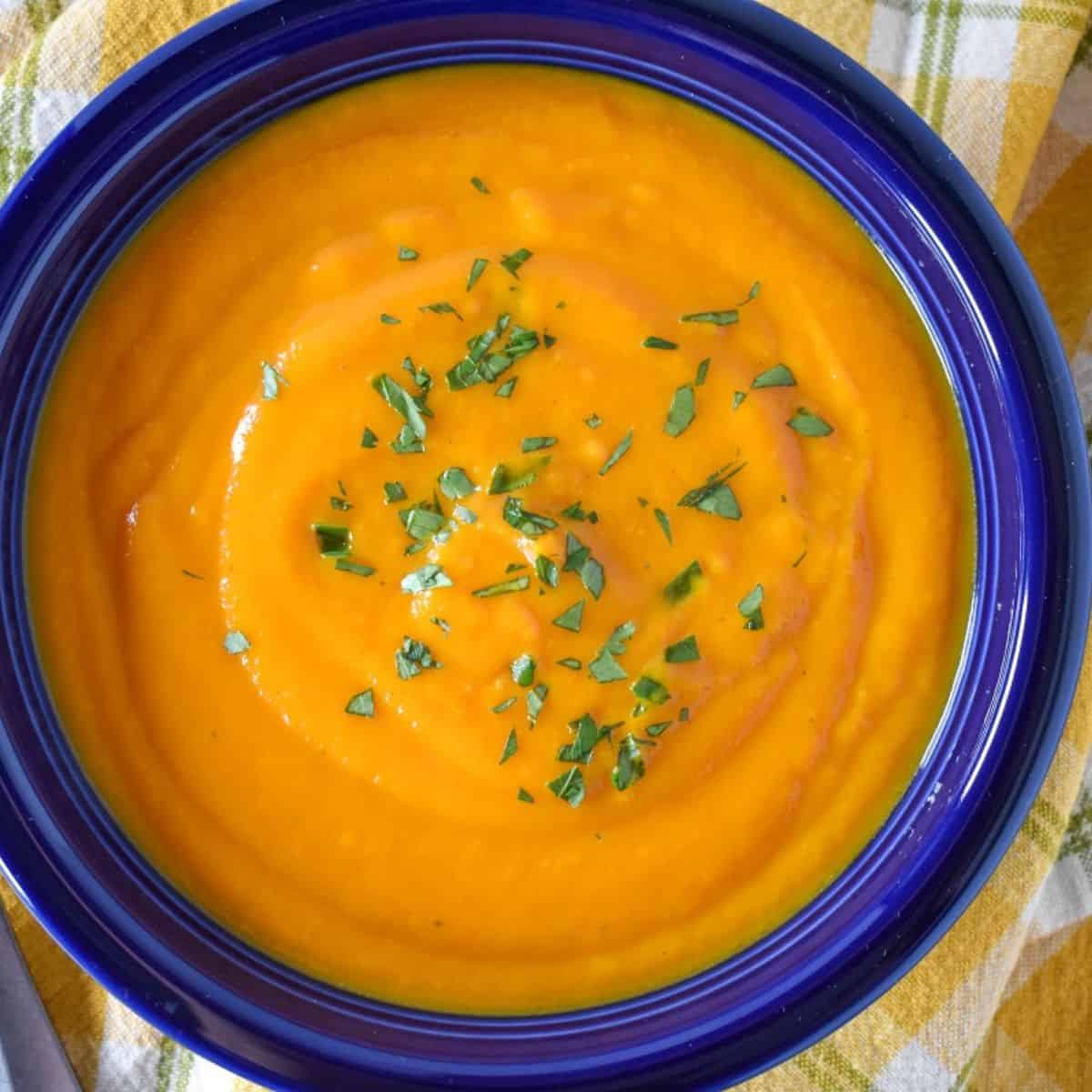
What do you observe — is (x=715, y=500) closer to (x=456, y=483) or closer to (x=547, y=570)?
(x=547, y=570)

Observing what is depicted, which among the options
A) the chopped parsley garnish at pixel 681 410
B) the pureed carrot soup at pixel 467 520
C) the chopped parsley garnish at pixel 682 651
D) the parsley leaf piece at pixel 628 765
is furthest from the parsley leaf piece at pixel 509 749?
the chopped parsley garnish at pixel 681 410

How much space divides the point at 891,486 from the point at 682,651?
1.43 feet

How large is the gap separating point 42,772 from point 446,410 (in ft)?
2.83

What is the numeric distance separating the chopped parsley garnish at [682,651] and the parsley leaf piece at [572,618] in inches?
5.8

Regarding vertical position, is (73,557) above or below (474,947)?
above

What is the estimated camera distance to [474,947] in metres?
1.95

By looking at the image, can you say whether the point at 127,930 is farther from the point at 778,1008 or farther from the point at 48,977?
the point at 778,1008

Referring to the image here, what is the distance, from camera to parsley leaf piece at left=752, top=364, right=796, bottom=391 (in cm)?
191

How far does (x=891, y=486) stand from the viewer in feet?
6.42

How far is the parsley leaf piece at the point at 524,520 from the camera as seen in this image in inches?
73.7

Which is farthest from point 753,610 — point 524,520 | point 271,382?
point 271,382

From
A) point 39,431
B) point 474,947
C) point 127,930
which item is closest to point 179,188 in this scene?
point 39,431

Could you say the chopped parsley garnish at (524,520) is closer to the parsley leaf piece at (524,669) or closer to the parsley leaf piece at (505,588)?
the parsley leaf piece at (505,588)

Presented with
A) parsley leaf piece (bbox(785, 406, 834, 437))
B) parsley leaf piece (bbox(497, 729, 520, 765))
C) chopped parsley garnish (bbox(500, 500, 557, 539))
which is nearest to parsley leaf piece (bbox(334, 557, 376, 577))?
chopped parsley garnish (bbox(500, 500, 557, 539))
